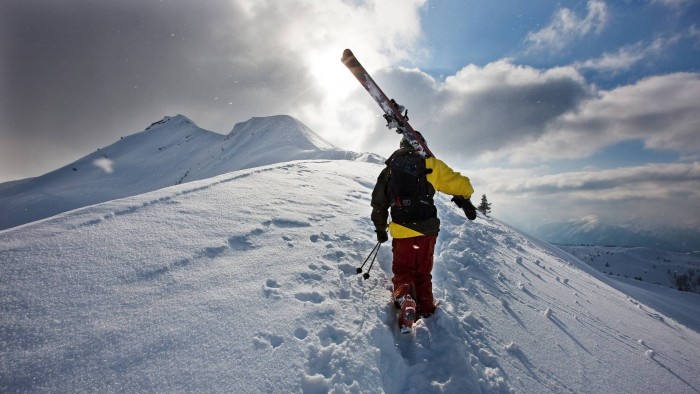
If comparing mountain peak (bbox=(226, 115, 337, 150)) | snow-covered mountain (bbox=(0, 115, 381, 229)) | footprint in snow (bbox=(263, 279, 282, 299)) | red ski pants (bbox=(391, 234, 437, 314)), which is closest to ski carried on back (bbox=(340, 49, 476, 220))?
red ski pants (bbox=(391, 234, 437, 314))

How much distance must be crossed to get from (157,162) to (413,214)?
58.4 m

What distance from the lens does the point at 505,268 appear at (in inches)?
266

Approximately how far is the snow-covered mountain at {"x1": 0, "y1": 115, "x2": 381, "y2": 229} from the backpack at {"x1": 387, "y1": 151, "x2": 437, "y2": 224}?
2461cm

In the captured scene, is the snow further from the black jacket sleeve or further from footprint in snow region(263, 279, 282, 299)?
the black jacket sleeve

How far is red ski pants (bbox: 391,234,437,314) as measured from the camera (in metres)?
4.12

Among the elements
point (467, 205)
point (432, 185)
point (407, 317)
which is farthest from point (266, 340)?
point (467, 205)

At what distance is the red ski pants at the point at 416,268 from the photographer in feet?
13.5

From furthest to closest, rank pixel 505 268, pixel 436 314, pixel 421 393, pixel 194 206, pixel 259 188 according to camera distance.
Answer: pixel 259 188, pixel 505 268, pixel 194 206, pixel 436 314, pixel 421 393

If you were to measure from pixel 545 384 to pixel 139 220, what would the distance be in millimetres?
5677

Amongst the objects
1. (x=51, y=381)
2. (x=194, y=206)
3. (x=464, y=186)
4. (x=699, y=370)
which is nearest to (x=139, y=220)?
(x=194, y=206)

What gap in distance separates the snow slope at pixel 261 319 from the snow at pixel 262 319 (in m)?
0.02

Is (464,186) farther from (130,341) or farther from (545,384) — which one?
(130,341)

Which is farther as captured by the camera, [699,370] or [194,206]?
[194,206]

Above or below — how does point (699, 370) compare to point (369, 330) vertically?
below
